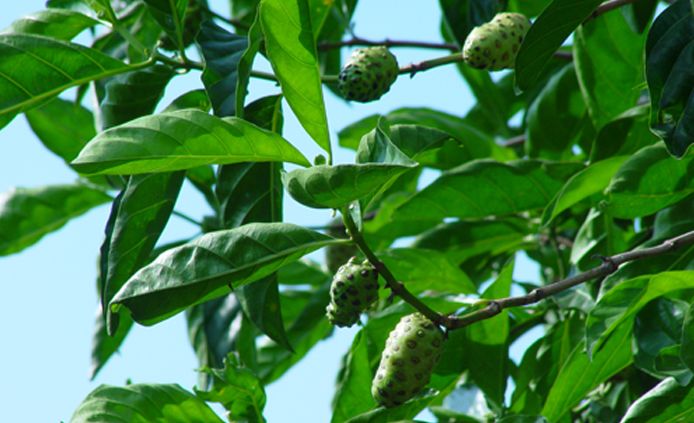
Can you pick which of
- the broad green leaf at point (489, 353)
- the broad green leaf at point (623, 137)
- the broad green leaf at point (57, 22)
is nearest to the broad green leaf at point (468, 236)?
the broad green leaf at point (623, 137)

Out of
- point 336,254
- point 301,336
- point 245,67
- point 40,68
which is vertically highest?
point 40,68

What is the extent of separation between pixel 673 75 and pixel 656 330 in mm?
441

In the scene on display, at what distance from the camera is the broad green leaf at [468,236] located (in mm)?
2475

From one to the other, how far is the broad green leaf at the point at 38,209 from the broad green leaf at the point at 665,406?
1461 millimetres

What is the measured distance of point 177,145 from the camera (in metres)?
1.36

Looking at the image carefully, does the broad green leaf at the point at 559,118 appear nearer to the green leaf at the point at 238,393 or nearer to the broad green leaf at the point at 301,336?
the broad green leaf at the point at 301,336

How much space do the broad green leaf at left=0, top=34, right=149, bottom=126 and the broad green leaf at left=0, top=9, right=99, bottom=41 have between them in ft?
0.70

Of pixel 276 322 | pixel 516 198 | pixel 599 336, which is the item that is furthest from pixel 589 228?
pixel 276 322

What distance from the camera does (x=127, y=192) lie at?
5.60ft

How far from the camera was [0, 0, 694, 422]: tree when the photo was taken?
4.58 ft

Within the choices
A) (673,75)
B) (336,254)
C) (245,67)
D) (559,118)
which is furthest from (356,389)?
(336,254)

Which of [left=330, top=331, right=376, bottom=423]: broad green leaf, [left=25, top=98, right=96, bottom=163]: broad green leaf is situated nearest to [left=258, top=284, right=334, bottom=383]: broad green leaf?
[left=25, top=98, right=96, bottom=163]: broad green leaf

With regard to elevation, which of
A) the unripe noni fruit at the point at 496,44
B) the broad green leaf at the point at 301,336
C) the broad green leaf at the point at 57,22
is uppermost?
the broad green leaf at the point at 57,22

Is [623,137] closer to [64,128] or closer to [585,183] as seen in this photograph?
[585,183]
